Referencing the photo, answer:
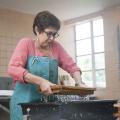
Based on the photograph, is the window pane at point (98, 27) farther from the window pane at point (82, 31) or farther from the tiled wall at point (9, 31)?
the tiled wall at point (9, 31)

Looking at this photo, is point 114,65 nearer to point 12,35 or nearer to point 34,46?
point 12,35

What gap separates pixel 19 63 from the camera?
1.42 meters

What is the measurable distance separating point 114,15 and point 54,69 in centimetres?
326

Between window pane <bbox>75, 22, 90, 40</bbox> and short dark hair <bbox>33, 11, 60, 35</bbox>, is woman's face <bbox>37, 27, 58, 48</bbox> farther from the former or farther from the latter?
window pane <bbox>75, 22, 90, 40</bbox>

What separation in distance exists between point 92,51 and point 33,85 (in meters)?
3.68

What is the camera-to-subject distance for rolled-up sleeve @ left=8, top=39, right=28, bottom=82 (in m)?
1.37

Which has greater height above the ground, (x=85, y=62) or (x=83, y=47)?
(x=83, y=47)

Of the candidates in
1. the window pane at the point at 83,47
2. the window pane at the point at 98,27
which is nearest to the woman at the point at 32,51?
the window pane at the point at 98,27

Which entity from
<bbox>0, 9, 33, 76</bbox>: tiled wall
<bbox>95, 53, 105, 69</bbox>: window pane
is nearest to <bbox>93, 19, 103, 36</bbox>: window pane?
<bbox>95, 53, 105, 69</bbox>: window pane

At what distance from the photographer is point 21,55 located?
1.47m

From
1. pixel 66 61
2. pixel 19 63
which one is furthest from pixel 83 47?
Answer: pixel 19 63

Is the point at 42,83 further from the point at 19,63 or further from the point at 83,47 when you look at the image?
the point at 83,47

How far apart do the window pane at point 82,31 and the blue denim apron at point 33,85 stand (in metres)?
3.72

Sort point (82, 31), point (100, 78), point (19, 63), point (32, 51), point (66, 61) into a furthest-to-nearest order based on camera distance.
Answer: point (82, 31) → point (100, 78) → point (66, 61) → point (32, 51) → point (19, 63)
